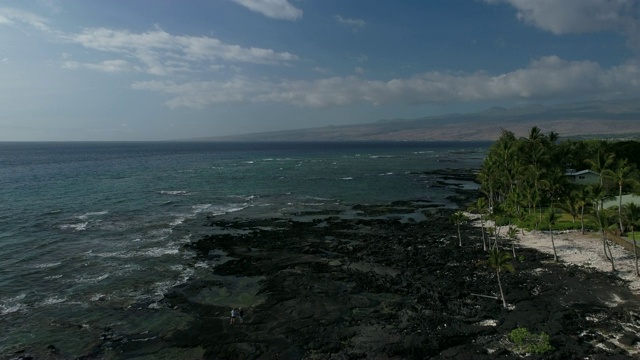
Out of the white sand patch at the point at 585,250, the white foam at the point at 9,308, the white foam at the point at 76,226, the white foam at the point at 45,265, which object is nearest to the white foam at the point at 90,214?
the white foam at the point at 76,226

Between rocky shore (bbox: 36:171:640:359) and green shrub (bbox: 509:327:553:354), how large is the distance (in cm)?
47

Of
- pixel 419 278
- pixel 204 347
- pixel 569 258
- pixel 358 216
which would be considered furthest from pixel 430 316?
pixel 358 216

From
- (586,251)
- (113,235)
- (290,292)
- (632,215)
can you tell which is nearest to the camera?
(290,292)

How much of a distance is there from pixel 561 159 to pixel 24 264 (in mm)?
83490

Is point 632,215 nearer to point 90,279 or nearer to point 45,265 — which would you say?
point 90,279

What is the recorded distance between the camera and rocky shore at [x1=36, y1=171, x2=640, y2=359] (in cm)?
2783

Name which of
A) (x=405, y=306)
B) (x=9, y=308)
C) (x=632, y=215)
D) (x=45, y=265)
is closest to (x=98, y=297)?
(x=9, y=308)

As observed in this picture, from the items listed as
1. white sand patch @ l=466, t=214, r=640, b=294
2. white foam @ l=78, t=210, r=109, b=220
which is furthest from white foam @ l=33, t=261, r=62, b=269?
white sand patch @ l=466, t=214, r=640, b=294

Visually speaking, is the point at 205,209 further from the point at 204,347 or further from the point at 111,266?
the point at 204,347

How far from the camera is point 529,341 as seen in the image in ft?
90.5

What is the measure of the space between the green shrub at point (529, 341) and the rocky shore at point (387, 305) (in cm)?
47

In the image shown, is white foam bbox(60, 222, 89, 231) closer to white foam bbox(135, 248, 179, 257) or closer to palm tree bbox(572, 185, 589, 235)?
white foam bbox(135, 248, 179, 257)

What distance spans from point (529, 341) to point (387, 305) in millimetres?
10902

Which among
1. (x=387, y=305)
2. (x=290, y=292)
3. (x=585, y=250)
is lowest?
(x=387, y=305)
